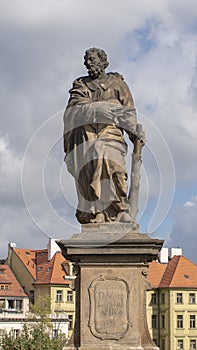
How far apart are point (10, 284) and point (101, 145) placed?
6397cm

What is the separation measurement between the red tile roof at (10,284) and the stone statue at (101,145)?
6215cm

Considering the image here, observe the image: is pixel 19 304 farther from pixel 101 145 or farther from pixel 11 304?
pixel 101 145

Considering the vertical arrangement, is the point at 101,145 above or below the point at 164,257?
below

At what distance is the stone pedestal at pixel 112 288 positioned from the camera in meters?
11.6

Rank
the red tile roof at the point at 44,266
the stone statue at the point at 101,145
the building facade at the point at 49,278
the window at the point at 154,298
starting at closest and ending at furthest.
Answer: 1. the stone statue at the point at 101,145
2. the building facade at the point at 49,278
3. the red tile roof at the point at 44,266
4. the window at the point at 154,298

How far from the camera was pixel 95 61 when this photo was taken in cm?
1281

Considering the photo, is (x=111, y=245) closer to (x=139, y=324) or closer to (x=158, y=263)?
(x=139, y=324)

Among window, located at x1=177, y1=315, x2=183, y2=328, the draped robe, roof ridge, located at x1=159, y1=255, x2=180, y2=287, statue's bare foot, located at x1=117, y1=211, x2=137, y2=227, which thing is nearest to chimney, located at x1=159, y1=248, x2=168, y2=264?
roof ridge, located at x1=159, y1=255, x2=180, y2=287

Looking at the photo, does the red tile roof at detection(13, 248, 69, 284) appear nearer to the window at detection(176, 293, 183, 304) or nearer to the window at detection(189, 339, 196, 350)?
the window at detection(176, 293, 183, 304)

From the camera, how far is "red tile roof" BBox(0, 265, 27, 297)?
73956 millimetres

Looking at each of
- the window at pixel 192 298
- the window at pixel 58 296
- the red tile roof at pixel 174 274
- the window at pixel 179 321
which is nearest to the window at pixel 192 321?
the window at pixel 179 321

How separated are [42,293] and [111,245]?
65511mm

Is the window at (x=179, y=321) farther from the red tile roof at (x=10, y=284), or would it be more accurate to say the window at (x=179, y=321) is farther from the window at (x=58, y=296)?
the red tile roof at (x=10, y=284)

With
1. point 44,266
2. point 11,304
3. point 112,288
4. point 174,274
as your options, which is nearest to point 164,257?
point 174,274
